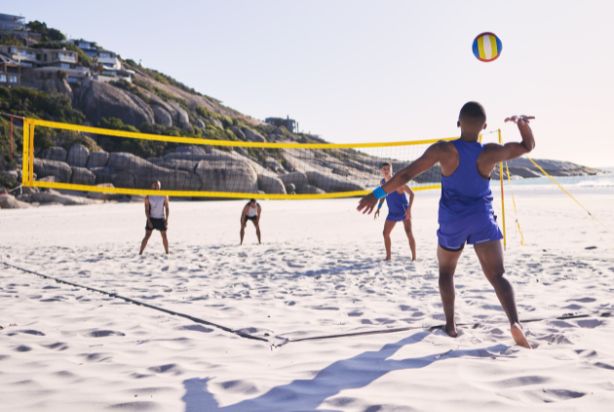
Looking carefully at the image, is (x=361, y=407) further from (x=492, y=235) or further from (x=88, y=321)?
(x=88, y=321)

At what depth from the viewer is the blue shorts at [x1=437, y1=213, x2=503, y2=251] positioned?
304cm

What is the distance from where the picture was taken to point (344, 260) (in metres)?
7.13

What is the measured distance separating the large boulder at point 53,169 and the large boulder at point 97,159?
1.90 metres

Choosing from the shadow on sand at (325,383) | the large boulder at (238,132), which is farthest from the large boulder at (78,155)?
the shadow on sand at (325,383)

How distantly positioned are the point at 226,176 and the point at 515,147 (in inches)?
1191

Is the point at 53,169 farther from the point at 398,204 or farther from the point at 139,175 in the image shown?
the point at 398,204

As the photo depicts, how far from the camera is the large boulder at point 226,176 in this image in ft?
105

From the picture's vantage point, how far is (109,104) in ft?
155

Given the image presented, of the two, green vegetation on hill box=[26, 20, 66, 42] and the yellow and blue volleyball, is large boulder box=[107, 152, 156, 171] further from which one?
green vegetation on hill box=[26, 20, 66, 42]

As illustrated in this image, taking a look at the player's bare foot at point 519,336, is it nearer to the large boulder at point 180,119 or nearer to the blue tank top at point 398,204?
the blue tank top at point 398,204

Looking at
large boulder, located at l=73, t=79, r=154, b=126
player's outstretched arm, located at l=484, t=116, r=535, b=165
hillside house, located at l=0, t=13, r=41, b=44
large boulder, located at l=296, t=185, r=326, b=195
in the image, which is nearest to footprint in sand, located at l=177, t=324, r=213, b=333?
player's outstretched arm, located at l=484, t=116, r=535, b=165

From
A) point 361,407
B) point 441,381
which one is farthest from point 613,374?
point 361,407

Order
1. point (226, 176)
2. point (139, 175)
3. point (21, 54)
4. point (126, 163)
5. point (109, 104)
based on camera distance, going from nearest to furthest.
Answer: point (226, 176), point (139, 175), point (126, 163), point (109, 104), point (21, 54)

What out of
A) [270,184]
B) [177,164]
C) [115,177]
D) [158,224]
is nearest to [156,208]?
[158,224]
